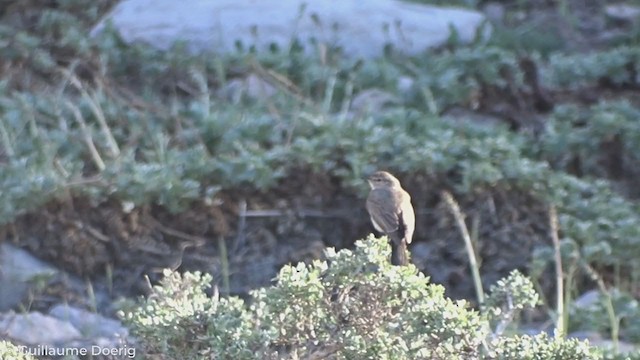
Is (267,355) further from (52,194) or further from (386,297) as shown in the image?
(52,194)

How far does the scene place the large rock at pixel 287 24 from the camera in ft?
33.6

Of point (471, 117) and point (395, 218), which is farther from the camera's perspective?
point (471, 117)

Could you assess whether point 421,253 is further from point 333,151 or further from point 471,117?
point 471,117

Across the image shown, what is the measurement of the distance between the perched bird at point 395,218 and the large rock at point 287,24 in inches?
138

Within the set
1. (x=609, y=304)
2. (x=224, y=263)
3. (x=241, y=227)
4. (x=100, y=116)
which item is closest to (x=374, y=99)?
(x=100, y=116)

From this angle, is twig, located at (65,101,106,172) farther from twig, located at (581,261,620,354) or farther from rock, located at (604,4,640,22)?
rock, located at (604,4,640,22)

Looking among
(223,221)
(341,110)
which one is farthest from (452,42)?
(223,221)

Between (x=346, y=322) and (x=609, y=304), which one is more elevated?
(x=346, y=322)

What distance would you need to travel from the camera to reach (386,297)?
14.8ft

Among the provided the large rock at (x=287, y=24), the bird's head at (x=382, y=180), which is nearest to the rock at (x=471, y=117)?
the large rock at (x=287, y=24)

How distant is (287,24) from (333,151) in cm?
266

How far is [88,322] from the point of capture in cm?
662

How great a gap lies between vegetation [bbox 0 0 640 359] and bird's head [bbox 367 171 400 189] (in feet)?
1.08

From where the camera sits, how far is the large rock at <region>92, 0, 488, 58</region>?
10.2 metres
